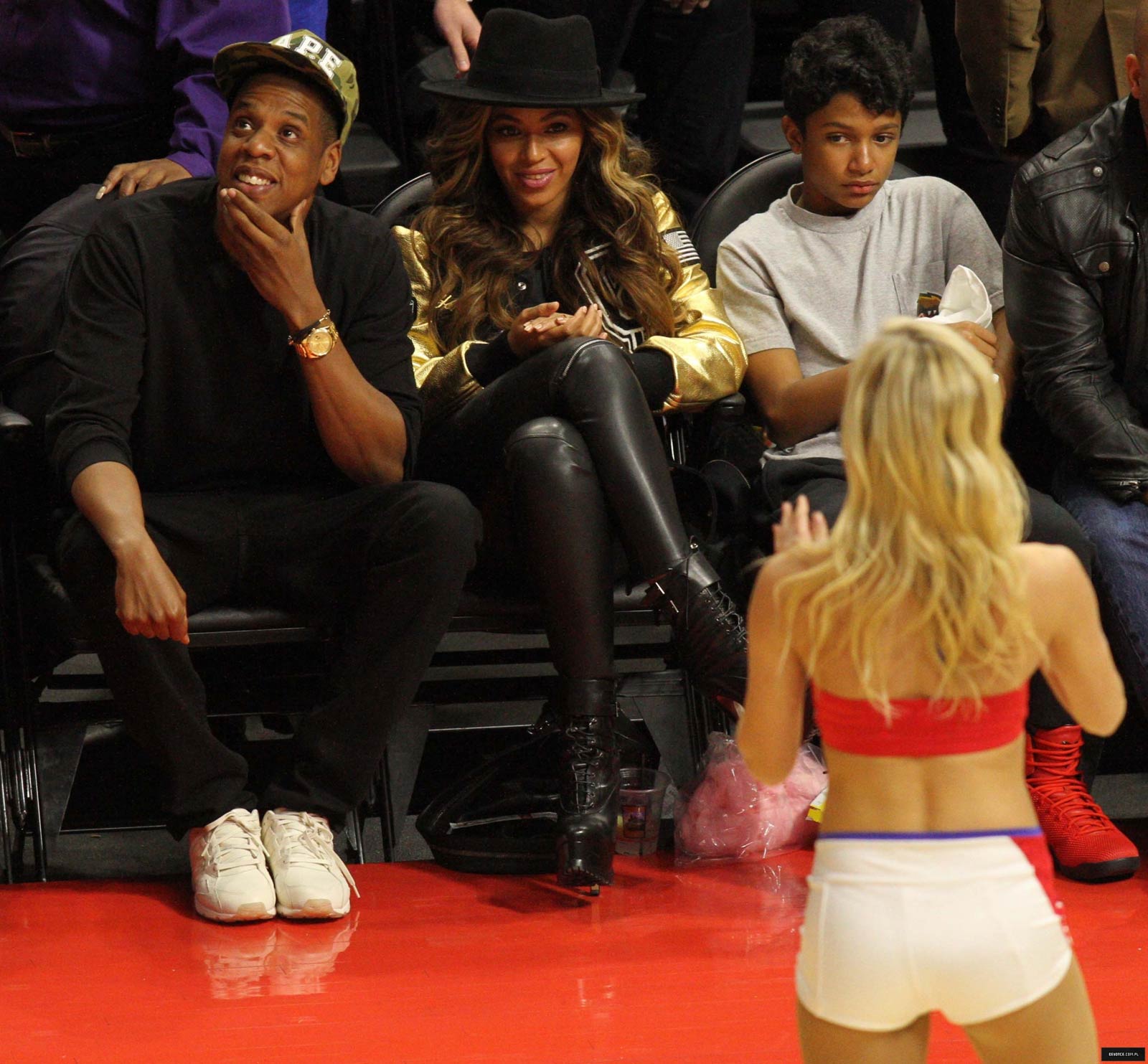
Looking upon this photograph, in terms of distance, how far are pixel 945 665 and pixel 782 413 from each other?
1.64 metres

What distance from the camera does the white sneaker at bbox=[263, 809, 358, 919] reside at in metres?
2.56

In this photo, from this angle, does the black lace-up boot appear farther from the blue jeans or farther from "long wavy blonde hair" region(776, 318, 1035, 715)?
"long wavy blonde hair" region(776, 318, 1035, 715)

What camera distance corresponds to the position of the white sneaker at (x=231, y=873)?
2.56 metres

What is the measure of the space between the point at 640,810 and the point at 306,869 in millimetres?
622

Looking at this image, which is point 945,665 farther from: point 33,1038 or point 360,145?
point 360,145

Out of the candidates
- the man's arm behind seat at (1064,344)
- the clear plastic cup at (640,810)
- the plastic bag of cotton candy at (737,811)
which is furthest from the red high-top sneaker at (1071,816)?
the clear plastic cup at (640,810)

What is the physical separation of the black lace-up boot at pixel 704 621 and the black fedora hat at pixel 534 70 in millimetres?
1047

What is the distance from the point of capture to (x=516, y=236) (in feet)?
10.7

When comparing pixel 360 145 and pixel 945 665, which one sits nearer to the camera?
pixel 945 665

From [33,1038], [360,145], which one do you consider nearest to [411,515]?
[33,1038]

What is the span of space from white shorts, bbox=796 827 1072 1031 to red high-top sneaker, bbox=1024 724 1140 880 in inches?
45.7

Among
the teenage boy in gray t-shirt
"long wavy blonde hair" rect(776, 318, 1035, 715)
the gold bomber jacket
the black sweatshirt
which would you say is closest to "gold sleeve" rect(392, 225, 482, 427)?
the gold bomber jacket

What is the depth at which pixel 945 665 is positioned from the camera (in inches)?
59.8

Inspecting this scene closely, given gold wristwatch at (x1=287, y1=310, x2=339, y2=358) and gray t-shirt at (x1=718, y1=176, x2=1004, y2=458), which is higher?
gray t-shirt at (x1=718, y1=176, x2=1004, y2=458)
